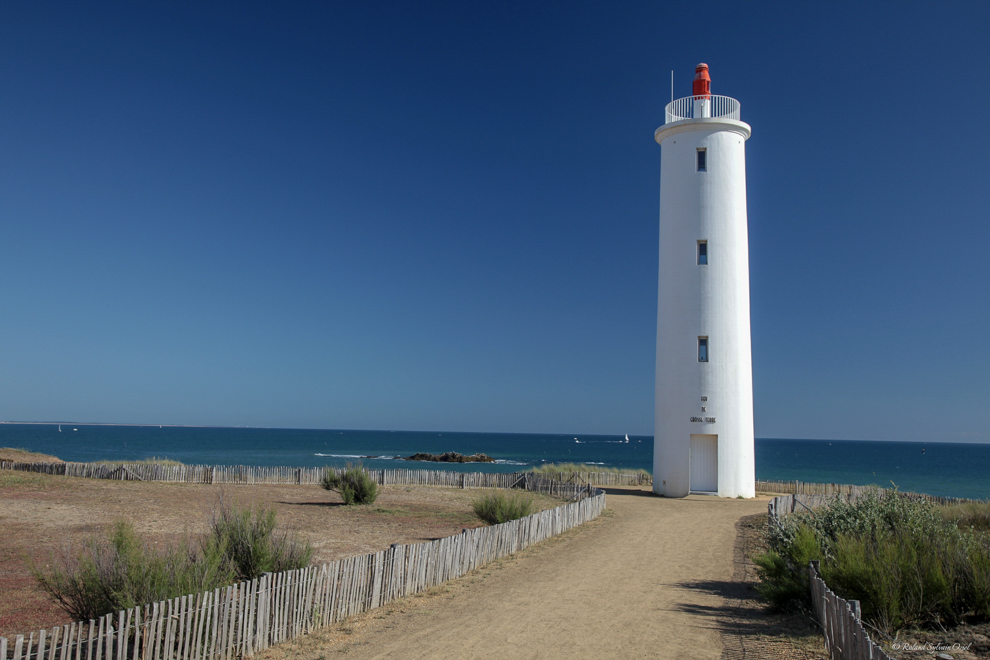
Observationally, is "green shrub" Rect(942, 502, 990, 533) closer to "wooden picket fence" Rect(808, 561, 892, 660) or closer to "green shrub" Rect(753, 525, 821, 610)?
"green shrub" Rect(753, 525, 821, 610)

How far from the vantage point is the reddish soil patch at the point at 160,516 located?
10.2 m

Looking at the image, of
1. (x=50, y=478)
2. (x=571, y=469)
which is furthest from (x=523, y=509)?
(x=50, y=478)

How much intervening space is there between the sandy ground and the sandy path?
14 millimetres

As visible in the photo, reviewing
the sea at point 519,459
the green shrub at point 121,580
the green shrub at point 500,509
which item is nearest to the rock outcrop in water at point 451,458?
the sea at point 519,459

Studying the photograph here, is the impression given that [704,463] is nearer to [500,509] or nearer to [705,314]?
[705,314]

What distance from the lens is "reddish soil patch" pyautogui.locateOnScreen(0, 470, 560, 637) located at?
10234 millimetres

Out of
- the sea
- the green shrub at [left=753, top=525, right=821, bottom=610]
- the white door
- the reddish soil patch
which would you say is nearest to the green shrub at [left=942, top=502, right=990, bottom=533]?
the green shrub at [left=753, top=525, right=821, bottom=610]

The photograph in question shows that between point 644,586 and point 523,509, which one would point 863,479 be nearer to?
point 523,509

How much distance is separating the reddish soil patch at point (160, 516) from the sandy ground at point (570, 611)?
10.8 feet

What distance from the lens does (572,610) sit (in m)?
9.09

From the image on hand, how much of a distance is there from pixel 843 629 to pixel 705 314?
18.2 metres

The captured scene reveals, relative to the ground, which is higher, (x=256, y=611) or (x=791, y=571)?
(x=791, y=571)

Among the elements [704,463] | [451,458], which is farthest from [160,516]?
[451,458]

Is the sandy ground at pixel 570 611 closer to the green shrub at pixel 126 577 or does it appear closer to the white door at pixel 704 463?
the green shrub at pixel 126 577
